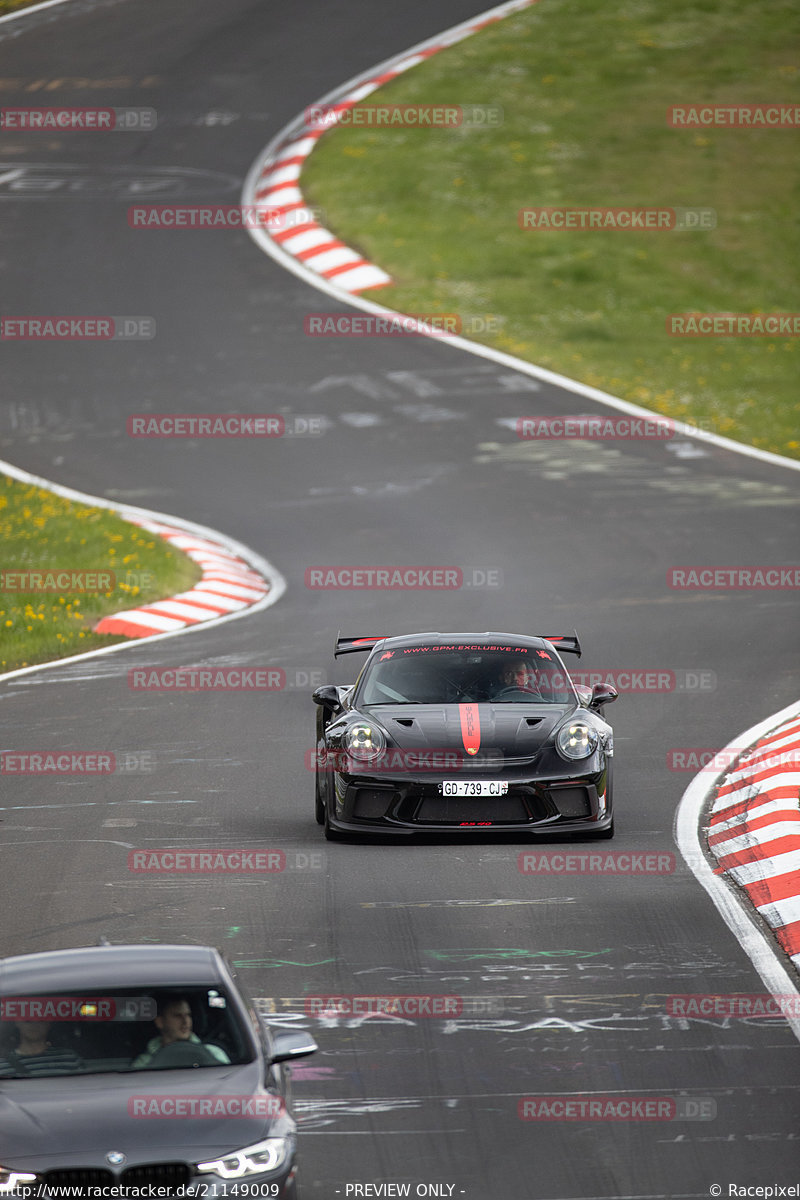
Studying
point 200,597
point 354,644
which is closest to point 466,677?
point 354,644

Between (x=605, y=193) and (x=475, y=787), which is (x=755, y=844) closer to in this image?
(x=475, y=787)

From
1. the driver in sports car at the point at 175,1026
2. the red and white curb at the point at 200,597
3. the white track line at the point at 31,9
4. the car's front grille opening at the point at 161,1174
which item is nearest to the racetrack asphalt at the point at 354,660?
the red and white curb at the point at 200,597

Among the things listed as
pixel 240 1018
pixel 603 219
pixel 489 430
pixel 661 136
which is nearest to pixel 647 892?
pixel 240 1018

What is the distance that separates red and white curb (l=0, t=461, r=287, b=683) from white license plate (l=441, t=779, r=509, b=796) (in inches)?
322

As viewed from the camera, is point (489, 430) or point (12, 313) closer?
point (489, 430)

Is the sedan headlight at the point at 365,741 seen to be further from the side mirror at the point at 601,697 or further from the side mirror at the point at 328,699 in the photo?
the side mirror at the point at 601,697

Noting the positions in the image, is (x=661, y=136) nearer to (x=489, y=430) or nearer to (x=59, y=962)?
(x=489, y=430)

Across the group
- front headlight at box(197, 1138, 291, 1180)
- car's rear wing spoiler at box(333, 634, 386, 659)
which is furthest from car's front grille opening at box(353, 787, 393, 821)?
front headlight at box(197, 1138, 291, 1180)

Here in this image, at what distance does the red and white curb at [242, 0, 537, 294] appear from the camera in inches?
1359

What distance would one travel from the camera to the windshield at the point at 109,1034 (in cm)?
612

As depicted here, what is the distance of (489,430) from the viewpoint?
28.2 meters

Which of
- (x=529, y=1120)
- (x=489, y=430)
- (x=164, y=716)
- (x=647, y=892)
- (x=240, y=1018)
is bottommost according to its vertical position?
(x=489, y=430)

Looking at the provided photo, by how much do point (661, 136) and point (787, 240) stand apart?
5.39 meters

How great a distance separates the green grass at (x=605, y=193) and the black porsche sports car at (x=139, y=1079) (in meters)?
23.4
